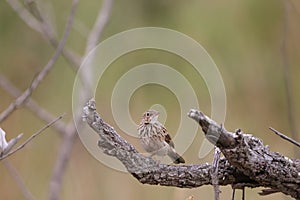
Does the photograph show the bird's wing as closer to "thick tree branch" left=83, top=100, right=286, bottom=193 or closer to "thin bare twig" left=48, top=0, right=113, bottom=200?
"thick tree branch" left=83, top=100, right=286, bottom=193

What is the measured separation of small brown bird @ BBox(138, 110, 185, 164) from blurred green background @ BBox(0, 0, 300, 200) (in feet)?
6.57

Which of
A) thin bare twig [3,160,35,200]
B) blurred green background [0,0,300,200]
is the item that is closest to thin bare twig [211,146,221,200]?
thin bare twig [3,160,35,200]

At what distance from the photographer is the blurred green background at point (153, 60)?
3.03 m

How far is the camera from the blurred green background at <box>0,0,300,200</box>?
303 cm

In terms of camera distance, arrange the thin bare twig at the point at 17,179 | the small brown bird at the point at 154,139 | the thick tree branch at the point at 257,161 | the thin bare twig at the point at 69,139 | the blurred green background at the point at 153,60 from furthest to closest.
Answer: the blurred green background at the point at 153,60 → the thin bare twig at the point at 69,139 → the thin bare twig at the point at 17,179 → the small brown bird at the point at 154,139 → the thick tree branch at the point at 257,161

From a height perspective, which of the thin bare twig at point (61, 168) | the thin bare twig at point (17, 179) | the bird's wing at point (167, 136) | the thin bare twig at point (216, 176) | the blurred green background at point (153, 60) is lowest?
the thin bare twig at point (216, 176)

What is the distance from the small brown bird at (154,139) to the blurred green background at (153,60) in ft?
6.57

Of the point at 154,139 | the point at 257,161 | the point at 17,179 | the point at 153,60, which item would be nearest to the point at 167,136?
the point at 154,139

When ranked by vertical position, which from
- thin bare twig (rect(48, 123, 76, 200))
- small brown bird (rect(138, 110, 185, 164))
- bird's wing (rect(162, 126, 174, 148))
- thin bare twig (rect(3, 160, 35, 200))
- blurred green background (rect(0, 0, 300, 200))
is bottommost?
small brown bird (rect(138, 110, 185, 164))

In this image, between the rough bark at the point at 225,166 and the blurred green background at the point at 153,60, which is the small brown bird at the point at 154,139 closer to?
the rough bark at the point at 225,166

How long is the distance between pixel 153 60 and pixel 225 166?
2.46 meters

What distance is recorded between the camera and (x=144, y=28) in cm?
330

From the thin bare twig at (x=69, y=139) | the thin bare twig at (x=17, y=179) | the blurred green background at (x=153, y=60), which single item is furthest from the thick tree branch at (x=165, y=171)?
the blurred green background at (x=153, y=60)

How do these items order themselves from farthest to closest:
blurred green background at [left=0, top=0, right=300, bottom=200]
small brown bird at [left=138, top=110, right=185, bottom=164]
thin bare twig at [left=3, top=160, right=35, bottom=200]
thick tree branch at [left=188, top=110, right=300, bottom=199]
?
blurred green background at [left=0, top=0, right=300, bottom=200] → thin bare twig at [left=3, top=160, right=35, bottom=200] → small brown bird at [left=138, top=110, right=185, bottom=164] → thick tree branch at [left=188, top=110, right=300, bottom=199]
